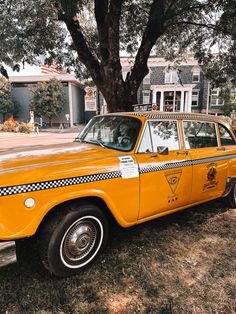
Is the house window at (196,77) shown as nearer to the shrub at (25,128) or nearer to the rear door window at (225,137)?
the shrub at (25,128)

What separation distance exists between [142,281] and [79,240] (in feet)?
2.69

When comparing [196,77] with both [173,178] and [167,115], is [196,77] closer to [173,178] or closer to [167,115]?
[167,115]

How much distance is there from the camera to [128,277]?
8.89 feet

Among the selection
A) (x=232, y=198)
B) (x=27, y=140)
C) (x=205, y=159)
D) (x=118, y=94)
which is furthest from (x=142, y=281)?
(x=27, y=140)

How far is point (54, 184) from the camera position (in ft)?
8.04

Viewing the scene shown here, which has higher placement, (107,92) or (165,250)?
(107,92)

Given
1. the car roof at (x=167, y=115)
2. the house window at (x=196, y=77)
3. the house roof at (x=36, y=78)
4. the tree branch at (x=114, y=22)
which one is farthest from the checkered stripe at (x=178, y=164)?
the house window at (x=196, y=77)

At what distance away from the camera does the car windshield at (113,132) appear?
3273 mm

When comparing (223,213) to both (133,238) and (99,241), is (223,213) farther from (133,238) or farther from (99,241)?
(99,241)

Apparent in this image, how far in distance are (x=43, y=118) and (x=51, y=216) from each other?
33916 mm

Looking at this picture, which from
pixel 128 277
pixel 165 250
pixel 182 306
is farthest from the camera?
pixel 165 250

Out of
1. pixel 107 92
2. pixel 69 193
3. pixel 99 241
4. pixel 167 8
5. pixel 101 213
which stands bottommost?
pixel 99 241

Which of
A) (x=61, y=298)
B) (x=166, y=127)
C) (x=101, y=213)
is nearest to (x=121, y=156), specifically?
(x=101, y=213)

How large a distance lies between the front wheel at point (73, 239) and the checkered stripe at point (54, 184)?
0.31 metres
